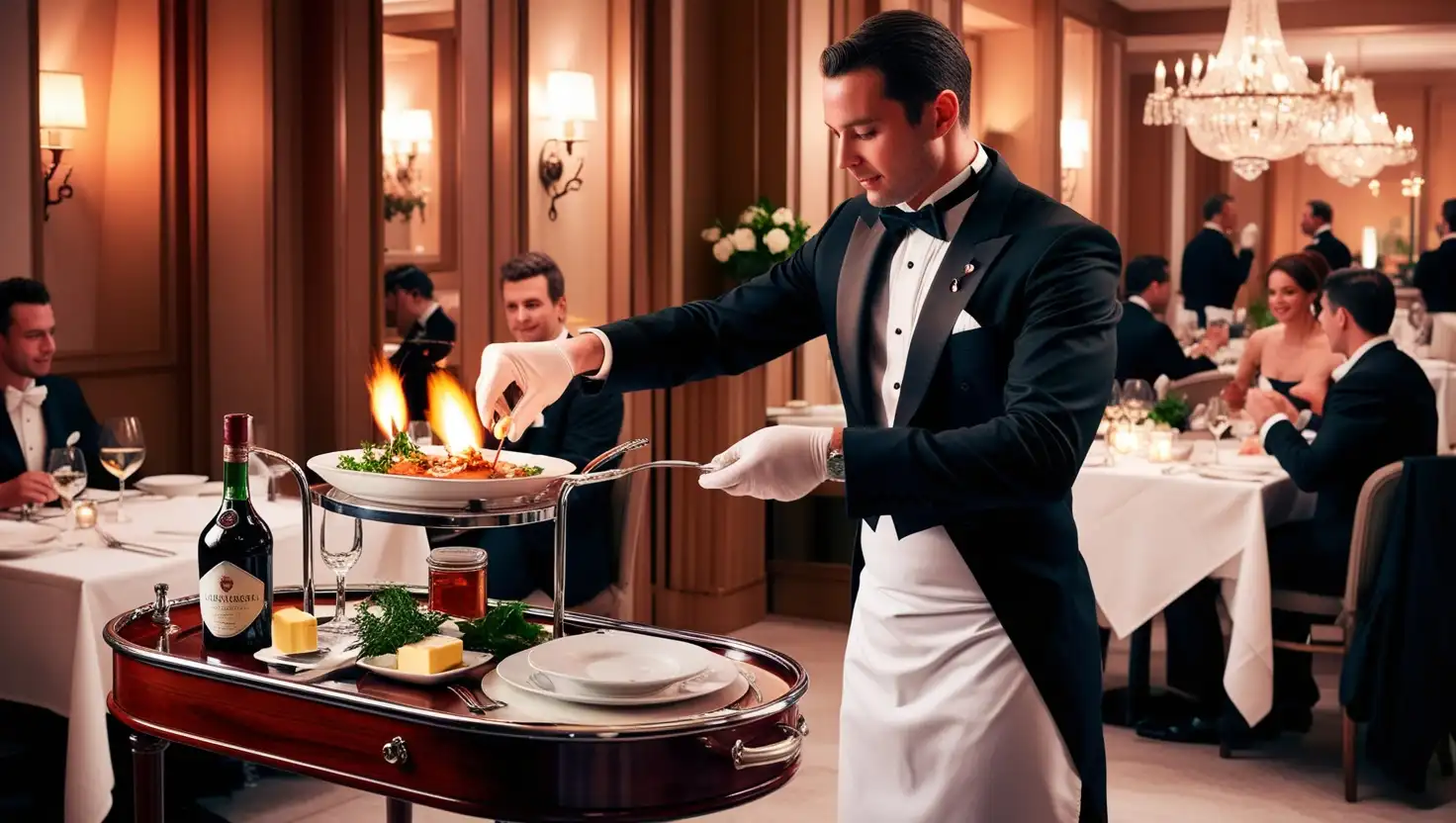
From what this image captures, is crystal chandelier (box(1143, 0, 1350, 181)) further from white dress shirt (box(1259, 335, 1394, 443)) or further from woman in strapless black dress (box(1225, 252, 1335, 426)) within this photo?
white dress shirt (box(1259, 335, 1394, 443))

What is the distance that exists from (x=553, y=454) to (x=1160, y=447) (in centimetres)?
193

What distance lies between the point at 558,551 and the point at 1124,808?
269 cm

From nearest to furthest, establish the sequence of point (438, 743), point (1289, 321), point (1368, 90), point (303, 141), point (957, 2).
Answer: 1. point (438, 743)
2. point (303, 141)
3. point (1289, 321)
4. point (957, 2)
5. point (1368, 90)

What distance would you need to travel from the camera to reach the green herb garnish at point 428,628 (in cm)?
188

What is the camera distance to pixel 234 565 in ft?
6.39

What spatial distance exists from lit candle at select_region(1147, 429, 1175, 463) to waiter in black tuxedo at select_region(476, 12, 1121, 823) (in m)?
2.88

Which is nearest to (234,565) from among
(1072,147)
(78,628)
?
(78,628)

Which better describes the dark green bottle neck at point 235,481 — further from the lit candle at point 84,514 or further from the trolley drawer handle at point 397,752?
the lit candle at point 84,514

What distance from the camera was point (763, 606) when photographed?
639 centimetres

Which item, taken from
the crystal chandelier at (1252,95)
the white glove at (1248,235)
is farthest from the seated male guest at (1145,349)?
the white glove at (1248,235)

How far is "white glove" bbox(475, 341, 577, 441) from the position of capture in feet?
6.25

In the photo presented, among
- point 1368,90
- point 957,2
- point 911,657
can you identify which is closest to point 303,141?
point 911,657

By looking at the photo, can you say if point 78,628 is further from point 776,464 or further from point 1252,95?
point 1252,95

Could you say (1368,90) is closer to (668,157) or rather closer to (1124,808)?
(668,157)
